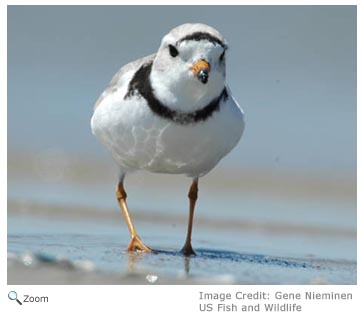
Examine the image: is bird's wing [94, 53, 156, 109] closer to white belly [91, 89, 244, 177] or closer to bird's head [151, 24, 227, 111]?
white belly [91, 89, 244, 177]

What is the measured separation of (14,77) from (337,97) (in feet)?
16.6

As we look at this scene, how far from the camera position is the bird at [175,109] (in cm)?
611

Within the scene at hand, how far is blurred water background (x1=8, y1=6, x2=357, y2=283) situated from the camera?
823 cm

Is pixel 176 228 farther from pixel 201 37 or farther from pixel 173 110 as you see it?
pixel 201 37

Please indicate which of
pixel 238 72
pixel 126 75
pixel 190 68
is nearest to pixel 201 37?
pixel 190 68

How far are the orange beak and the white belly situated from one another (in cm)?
50

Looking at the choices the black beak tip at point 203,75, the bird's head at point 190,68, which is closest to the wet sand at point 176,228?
the bird's head at point 190,68

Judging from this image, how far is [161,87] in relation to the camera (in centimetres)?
628

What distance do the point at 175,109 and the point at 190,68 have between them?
Result: 0.36 metres

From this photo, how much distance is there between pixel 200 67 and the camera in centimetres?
595

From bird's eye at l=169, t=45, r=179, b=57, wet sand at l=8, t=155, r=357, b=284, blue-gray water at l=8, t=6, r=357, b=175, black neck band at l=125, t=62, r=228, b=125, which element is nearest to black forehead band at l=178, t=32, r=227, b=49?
bird's eye at l=169, t=45, r=179, b=57

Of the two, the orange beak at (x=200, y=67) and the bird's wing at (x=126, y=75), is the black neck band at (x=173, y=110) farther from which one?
the orange beak at (x=200, y=67)
